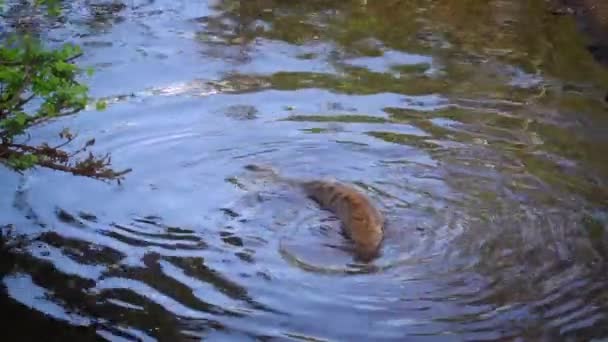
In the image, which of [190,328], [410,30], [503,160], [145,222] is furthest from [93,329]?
[410,30]

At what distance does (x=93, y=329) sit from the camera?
18.1 ft

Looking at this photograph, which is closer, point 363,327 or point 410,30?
point 363,327

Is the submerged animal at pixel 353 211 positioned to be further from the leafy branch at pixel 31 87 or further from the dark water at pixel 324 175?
the leafy branch at pixel 31 87

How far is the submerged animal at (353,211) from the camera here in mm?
6504

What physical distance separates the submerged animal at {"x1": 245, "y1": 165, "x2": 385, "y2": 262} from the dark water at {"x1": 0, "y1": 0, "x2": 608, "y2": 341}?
0.36ft

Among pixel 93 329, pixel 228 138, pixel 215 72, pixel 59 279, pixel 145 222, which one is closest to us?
pixel 93 329

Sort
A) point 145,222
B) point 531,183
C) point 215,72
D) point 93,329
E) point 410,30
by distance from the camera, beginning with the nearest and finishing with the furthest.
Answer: point 93,329 → point 145,222 → point 531,183 → point 215,72 → point 410,30

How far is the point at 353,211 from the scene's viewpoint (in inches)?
269

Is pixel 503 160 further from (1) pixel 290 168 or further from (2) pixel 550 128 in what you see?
(1) pixel 290 168

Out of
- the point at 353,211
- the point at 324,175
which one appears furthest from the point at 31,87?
the point at 324,175

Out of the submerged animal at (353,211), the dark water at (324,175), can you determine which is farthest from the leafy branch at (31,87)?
the submerged animal at (353,211)

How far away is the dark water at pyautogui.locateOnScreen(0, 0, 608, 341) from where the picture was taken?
577cm

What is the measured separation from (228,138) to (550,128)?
2.73 metres

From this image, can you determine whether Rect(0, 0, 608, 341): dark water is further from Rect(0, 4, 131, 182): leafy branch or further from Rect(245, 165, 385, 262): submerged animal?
Rect(0, 4, 131, 182): leafy branch
